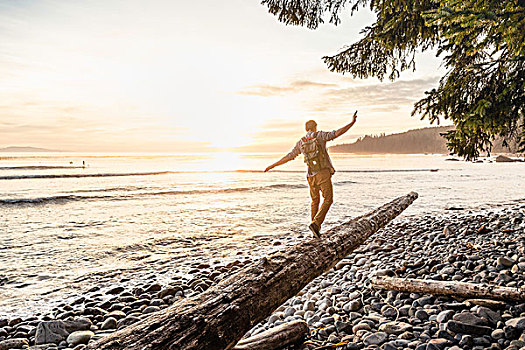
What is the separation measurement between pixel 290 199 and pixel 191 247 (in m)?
11.4

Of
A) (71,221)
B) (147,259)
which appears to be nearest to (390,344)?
(147,259)

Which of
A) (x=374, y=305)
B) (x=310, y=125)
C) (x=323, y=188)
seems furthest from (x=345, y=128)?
(x=374, y=305)

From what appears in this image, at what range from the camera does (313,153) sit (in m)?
6.39

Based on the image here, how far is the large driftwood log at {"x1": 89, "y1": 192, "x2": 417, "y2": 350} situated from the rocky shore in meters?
0.67

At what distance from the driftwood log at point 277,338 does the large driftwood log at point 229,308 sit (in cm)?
31

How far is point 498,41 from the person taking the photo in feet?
21.7

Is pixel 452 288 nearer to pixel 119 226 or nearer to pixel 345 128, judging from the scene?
pixel 345 128

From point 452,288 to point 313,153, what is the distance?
3.12m

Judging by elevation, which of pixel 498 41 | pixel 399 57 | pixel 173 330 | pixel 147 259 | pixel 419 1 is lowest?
pixel 147 259

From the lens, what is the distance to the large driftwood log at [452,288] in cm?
437

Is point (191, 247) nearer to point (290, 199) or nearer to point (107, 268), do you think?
point (107, 268)

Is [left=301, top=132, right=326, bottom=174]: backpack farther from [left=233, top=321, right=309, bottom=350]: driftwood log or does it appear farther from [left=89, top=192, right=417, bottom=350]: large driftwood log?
[left=233, top=321, right=309, bottom=350]: driftwood log

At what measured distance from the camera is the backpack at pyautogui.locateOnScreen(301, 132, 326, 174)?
251 inches

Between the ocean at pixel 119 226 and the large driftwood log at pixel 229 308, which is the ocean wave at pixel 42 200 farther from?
the large driftwood log at pixel 229 308
